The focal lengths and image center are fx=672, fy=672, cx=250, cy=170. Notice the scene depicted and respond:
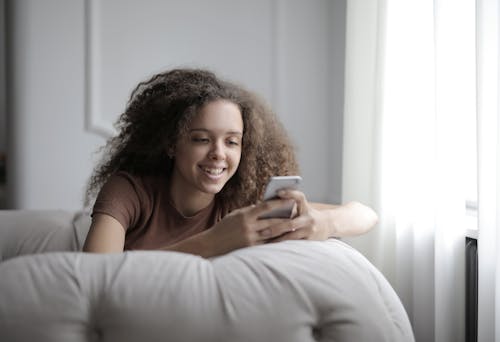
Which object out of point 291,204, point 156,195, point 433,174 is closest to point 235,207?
point 156,195

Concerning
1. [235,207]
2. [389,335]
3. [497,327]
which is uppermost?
[235,207]

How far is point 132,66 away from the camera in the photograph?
3043 millimetres

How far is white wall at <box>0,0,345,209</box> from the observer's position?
2.97 meters

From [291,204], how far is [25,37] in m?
2.07

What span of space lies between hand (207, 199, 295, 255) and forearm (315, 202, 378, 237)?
7.0 inches

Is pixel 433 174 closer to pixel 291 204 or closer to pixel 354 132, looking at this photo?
pixel 354 132

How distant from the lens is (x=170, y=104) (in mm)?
1678

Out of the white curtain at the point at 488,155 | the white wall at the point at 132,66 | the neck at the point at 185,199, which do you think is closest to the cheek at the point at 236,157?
the neck at the point at 185,199

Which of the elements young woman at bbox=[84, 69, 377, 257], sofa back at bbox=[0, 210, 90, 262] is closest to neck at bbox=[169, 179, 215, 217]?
young woman at bbox=[84, 69, 377, 257]

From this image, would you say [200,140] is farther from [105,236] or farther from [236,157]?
[105,236]

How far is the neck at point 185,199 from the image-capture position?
5.45 feet

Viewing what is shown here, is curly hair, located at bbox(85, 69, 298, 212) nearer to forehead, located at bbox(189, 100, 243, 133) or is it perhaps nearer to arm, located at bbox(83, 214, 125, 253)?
forehead, located at bbox(189, 100, 243, 133)

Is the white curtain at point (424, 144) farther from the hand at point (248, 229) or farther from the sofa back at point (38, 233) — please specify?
the sofa back at point (38, 233)

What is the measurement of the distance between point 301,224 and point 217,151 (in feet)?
1.07
